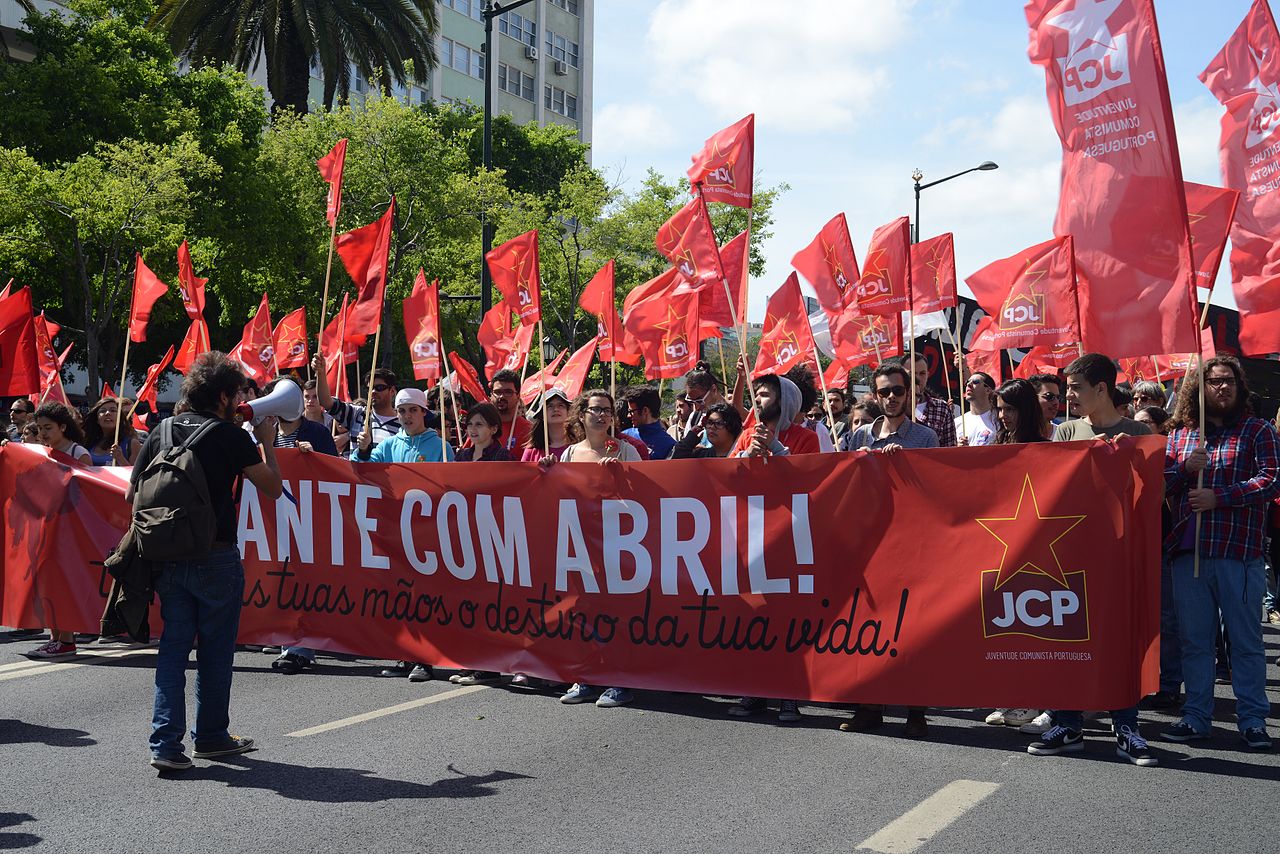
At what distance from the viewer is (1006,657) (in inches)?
231

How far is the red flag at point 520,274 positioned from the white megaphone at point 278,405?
13.1 feet

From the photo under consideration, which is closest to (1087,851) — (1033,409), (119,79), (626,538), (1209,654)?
(1209,654)

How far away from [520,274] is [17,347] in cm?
415

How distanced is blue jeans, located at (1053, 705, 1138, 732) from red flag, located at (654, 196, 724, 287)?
3.85m

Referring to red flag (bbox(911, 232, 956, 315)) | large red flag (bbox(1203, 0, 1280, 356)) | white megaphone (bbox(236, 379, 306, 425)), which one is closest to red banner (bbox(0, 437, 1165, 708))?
white megaphone (bbox(236, 379, 306, 425))

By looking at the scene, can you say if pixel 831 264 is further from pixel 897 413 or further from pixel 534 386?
pixel 534 386

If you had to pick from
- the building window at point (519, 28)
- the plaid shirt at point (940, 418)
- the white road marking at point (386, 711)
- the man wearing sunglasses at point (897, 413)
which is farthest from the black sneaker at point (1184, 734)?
the building window at point (519, 28)

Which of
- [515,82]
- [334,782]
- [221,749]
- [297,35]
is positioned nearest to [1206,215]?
[334,782]

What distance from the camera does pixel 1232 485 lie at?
232 inches

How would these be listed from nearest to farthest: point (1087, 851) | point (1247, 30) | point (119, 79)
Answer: point (1087, 851) → point (1247, 30) → point (119, 79)

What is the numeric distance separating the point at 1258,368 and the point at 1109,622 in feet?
53.5

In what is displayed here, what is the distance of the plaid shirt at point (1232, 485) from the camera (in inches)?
230

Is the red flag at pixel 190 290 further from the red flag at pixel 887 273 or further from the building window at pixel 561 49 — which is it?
the building window at pixel 561 49

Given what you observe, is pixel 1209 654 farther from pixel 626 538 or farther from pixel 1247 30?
pixel 1247 30
